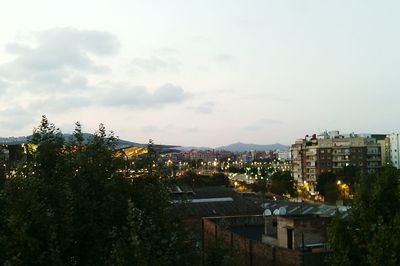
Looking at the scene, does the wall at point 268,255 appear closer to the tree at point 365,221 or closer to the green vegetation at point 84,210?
the tree at point 365,221

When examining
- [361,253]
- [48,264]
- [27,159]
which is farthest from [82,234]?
[361,253]

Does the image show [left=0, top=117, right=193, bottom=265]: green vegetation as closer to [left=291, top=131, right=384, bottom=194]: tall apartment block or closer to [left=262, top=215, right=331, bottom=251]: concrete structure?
[left=262, top=215, right=331, bottom=251]: concrete structure

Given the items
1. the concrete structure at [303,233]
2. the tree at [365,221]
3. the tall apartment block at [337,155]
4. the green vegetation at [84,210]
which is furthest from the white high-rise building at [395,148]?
the green vegetation at [84,210]

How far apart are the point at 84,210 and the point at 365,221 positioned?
32.3 ft

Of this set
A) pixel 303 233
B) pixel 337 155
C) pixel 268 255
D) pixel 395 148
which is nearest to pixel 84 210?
pixel 268 255

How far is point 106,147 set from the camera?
13.2m

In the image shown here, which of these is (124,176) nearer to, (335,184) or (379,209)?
(379,209)

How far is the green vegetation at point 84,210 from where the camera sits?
1036cm

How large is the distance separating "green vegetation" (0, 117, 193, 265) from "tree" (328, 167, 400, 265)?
22.7 feet

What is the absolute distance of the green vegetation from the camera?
1036cm

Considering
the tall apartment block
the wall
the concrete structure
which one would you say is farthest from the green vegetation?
the tall apartment block

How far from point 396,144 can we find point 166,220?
480ft

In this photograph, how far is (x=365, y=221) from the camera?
1711 cm

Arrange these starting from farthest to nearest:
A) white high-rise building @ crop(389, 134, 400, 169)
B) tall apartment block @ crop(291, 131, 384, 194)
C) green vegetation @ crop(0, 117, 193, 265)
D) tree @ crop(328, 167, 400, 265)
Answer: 1. white high-rise building @ crop(389, 134, 400, 169)
2. tall apartment block @ crop(291, 131, 384, 194)
3. tree @ crop(328, 167, 400, 265)
4. green vegetation @ crop(0, 117, 193, 265)
